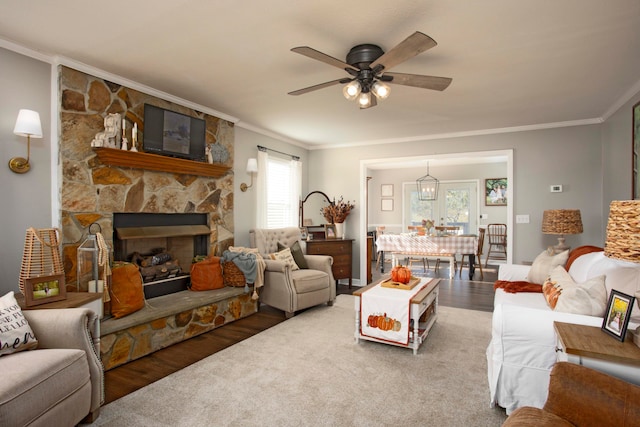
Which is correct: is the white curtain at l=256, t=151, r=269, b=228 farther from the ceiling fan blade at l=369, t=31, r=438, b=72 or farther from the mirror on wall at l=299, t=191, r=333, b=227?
the ceiling fan blade at l=369, t=31, r=438, b=72

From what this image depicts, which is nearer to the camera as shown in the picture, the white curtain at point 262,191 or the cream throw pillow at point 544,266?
the cream throw pillow at point 544,266

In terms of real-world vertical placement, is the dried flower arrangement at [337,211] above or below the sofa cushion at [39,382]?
above

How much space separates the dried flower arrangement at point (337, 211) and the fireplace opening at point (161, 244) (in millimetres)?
2238

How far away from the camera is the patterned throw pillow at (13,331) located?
1837mm

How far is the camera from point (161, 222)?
3846 mm

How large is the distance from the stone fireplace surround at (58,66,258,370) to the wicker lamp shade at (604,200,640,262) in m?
3.18

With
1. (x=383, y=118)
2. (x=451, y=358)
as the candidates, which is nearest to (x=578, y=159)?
(x=383, y=118)

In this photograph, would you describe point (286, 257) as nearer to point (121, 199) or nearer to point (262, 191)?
point (262, 191)

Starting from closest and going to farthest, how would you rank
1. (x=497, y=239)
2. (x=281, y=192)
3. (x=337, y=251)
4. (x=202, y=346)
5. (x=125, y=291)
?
1. (x=125, y=291)
2. (x=202, y=346)
3. (x=337, y=251)
4. (x=281, y=192)
5. (x=497, y=239)

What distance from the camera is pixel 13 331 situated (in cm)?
188

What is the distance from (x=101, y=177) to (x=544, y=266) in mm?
4190

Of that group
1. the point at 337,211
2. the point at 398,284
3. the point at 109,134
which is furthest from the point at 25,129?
the point at 337,211

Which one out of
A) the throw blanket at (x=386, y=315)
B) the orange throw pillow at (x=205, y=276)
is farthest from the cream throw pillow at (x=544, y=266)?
the orange throw pillow at (x=205, y=276)

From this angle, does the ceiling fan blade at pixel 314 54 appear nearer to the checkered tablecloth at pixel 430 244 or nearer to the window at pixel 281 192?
the window at pixel 281 192
